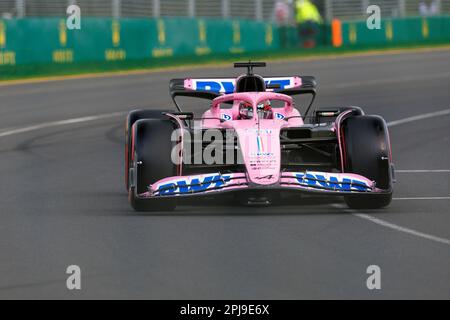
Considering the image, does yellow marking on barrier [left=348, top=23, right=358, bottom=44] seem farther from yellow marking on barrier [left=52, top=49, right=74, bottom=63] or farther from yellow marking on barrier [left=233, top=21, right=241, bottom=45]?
yellow marking on barrier [left=52, top=49, right=74, bottom=63]

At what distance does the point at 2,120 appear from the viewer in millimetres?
22312

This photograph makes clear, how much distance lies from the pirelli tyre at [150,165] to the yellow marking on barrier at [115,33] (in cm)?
1985

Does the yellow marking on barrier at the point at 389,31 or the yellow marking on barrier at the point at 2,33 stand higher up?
the yellow marking on barrier at the point at 2,33

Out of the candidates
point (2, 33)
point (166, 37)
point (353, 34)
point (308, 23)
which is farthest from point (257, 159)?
point (353, 34)

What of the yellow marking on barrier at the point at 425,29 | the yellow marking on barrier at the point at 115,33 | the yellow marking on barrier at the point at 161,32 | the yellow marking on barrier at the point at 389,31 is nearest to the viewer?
the yellow marking on barrier at the point at 115,33

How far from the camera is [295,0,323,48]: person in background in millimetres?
38219

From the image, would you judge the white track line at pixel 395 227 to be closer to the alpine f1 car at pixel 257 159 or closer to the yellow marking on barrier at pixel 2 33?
the alpine f1 car at pixel 257 159

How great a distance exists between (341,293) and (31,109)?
1598 cm

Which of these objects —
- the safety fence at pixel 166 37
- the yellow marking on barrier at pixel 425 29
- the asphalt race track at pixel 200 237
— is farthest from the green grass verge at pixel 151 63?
the asphalt race track at pixel 200 237

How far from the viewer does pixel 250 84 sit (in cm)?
1399

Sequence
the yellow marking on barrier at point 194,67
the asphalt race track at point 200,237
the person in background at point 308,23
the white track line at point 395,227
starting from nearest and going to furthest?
the asphalt race track at point 200,237 < the white track line at point 395,227 < the yellow marking on barrier at point 194,67 < the person in background at point 308,23

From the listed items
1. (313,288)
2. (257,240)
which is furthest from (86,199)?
(313,288)

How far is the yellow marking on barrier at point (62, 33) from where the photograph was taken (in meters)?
30.5

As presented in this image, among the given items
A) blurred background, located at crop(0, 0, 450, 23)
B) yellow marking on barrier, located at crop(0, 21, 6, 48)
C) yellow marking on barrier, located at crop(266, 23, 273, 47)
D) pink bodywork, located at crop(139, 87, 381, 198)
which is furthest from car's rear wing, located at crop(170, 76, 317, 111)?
yellow marking on barrier, located at crop(266, 23, 273, 47)
